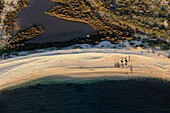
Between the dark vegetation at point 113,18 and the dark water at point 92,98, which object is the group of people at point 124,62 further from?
the dark vegetation at point 113,18

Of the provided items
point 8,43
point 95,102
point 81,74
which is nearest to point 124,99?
point 95,102

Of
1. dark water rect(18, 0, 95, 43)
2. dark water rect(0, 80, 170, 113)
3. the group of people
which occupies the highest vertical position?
dark water rect(18, 0, 95, 43)

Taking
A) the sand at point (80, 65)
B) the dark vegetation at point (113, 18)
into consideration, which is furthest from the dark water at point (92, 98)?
the dark vegetation at point (113, 18)

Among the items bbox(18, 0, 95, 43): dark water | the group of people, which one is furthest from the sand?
bbox(18, 0, 95, 43): dark water

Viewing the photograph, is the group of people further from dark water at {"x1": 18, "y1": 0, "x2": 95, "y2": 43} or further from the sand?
dark water at {"x1": 18, "y1": 0, "x2": 95, "y2": 43}

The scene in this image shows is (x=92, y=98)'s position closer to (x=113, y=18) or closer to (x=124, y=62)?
(x=124, y=62)

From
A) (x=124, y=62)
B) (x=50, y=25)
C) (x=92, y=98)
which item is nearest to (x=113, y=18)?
(x=124, y=62)
